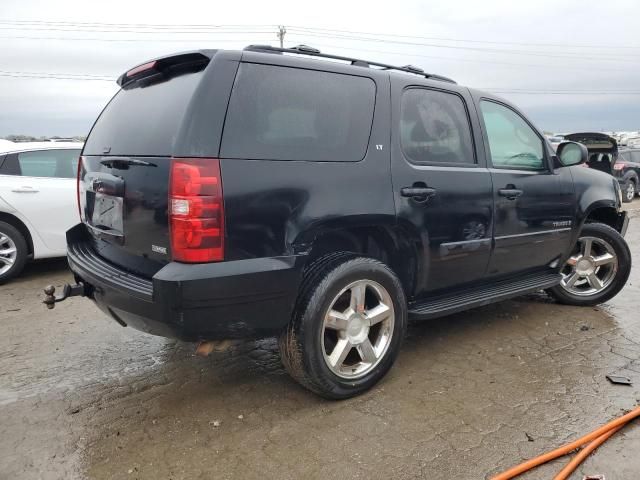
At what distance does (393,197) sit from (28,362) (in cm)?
276

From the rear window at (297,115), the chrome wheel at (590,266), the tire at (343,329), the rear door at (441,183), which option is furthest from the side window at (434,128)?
the chrome wheel at (590,266)

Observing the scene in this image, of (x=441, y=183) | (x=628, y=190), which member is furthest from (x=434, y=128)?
(x=628, y=190)

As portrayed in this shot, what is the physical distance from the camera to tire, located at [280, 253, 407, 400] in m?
2.77

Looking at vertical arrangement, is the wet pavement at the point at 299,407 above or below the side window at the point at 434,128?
below

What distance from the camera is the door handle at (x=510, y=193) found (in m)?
3.68

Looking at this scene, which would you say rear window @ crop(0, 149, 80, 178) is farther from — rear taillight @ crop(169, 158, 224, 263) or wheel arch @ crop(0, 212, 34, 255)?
rear taillight @ crop(169, 158, 224, 263)

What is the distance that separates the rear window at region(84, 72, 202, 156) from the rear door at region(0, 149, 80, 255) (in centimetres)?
275

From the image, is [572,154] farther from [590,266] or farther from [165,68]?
[165,68]

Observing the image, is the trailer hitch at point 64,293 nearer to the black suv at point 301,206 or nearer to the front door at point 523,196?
the black suv at point 301,206

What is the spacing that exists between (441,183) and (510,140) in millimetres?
1083

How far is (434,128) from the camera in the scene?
3441 mm

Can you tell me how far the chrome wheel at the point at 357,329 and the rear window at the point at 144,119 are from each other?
49.3 inches

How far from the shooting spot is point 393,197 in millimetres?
3045

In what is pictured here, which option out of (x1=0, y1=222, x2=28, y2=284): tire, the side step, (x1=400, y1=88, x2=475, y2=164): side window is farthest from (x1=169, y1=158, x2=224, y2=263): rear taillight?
(x1=0, y1=222, x2=28, y2=284): tire
